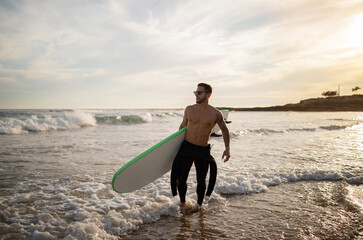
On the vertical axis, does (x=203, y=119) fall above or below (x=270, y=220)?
above

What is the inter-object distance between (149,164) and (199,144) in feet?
3.07

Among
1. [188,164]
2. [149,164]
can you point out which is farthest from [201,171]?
[149,164]

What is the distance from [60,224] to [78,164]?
11.3ft


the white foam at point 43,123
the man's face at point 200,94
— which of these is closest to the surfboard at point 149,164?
the man's face at point 200,94

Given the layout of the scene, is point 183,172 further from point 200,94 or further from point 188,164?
point 200,94

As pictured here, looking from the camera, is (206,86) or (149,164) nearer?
(206,86)

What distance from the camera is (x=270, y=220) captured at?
3.33 metres

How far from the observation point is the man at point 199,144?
3494 mm

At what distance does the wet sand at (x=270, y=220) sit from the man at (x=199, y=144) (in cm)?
47

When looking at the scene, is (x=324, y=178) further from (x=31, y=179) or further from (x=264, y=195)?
(x=31, y=179)

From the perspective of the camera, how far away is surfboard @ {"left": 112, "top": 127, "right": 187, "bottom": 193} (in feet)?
11.8

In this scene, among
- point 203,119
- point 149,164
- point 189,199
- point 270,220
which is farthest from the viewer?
point 189,199

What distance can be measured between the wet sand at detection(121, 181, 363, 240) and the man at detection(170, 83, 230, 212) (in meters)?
0.47

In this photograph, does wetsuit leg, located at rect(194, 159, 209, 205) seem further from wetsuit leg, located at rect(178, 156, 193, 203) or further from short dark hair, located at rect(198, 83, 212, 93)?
short dark hair, located at rect(198, 83, 212, 93)
